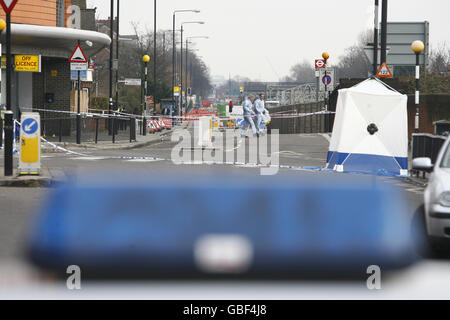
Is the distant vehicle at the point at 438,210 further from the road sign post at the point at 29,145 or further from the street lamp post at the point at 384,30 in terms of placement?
the street lamp post at the point at 384,30

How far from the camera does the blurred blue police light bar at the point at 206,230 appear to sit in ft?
17.3

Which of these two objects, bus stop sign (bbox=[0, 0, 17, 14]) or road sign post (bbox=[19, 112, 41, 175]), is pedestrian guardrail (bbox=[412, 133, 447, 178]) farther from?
bus stop sign (bbox=[0, 0, 17, 14])

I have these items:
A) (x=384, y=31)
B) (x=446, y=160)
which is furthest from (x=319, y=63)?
(x=446, y=160)

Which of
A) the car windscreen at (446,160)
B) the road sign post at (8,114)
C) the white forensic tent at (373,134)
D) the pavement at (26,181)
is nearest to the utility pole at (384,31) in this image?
the white forensic tent at (373,134)

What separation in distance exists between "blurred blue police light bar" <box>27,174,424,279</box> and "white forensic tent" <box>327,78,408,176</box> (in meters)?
12.0

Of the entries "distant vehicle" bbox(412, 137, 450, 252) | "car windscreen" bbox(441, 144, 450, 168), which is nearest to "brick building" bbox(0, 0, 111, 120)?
"car windscreen" bbox(441, 144, 450, 168)

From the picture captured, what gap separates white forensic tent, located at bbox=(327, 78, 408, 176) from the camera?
17.3 metres

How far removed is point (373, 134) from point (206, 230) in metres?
12.6

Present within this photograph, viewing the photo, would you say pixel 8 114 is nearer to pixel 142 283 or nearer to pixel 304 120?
pixel 142 283

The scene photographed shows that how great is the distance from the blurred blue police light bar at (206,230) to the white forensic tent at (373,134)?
39.4 feet

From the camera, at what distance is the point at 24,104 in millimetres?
32656

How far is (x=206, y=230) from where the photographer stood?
5250 millimetres
